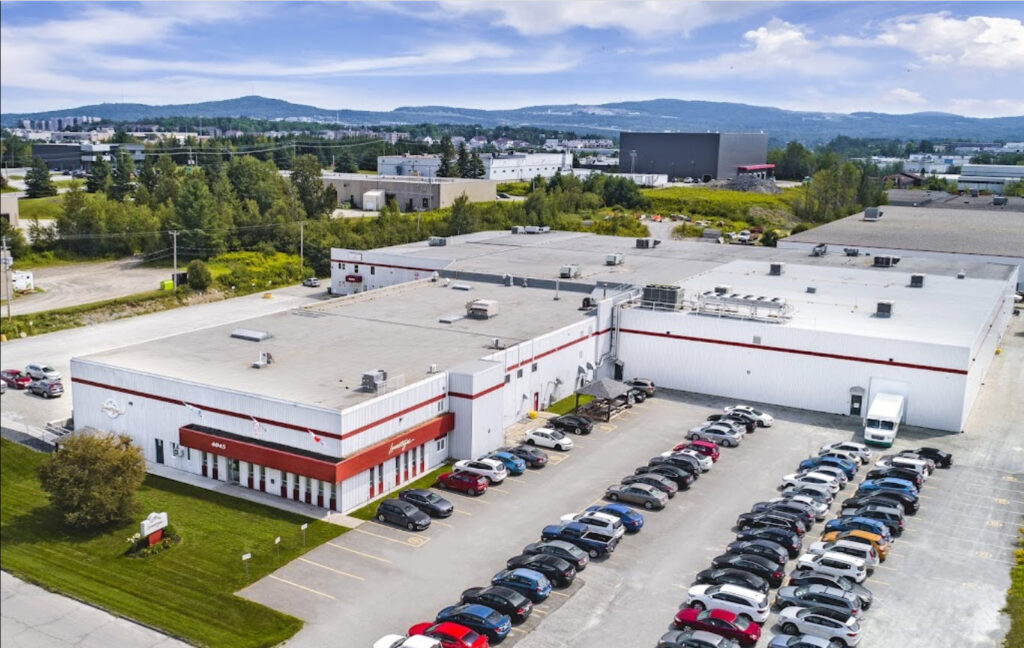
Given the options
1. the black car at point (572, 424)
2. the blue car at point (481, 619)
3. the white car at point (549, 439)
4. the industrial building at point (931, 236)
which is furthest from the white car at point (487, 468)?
the industrial building at point (931, 236)

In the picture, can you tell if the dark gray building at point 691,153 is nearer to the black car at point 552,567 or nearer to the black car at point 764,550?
the black car at point 764,550

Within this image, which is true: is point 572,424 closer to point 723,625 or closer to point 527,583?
point 527,583

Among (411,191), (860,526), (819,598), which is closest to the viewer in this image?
(819,598)

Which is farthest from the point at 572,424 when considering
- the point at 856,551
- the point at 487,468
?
the point at 856,551

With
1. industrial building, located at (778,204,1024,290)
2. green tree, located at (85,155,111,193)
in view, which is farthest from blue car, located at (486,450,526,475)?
green tree, located at (85,155,111,193)

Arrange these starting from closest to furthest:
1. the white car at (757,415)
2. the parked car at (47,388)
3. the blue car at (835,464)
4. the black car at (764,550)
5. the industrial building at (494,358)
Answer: the black car at (764,550), the industrial building at (494,358), the blue car at (835,464), the white car at (757,415), the parked car at (47,388)

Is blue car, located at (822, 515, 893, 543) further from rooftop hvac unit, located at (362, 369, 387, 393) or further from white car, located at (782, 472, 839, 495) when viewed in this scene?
rooftop hvac unit, located at (362, 369, 387, 393)

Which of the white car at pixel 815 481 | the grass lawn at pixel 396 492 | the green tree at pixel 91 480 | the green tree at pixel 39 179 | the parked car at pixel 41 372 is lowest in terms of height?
the grass lawn at pixel 396 492
